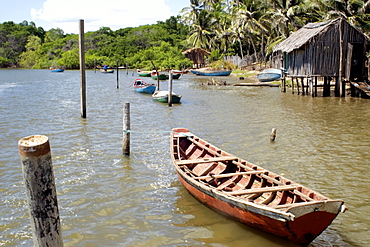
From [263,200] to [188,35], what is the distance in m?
77.3

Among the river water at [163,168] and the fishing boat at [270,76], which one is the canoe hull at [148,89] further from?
the fishing boat at [270,76]

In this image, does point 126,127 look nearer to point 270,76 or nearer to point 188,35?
point 270,76

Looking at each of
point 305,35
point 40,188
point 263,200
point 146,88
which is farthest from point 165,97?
point 40,188

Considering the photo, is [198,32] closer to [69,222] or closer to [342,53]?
[342,53]

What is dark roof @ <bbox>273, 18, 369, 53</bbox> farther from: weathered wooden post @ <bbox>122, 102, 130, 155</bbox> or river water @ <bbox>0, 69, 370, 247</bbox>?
weathered wooden post @ <bbox>122, 102, 130, 155</bbox>

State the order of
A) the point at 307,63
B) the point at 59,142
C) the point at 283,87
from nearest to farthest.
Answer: the point at 59,142 < the point at 307,63 < the point at 283,87

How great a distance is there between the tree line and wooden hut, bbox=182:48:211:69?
172cm

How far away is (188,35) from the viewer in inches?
3206

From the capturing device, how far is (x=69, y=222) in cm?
731

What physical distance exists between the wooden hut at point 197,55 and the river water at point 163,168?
154 ft

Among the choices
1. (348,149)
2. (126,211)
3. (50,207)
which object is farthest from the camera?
(348,149)

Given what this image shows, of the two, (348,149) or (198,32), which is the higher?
(198,32)

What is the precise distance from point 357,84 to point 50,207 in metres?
24.7

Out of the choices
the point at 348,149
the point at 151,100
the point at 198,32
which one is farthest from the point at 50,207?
Result: the point at 198,32
